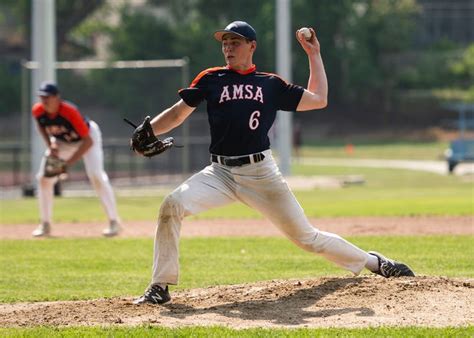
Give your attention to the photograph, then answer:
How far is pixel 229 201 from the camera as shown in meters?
8.96

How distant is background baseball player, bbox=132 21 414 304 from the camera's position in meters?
8.70

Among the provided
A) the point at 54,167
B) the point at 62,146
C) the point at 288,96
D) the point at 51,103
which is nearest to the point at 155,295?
the point at 288,96

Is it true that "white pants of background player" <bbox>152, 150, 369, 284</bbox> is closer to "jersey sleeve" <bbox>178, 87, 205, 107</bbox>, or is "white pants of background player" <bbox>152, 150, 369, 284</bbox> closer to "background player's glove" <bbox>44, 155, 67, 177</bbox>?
"jersey sleeve" <bbox>178, 87, 205, 107</bbox>

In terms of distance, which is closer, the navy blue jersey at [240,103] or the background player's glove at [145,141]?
the navy blue jersey at [240,103]

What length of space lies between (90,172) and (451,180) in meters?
16.5

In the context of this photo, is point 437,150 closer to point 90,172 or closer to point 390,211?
point 390,211

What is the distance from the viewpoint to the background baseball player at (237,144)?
343 inches

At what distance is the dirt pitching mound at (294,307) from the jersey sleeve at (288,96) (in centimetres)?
154

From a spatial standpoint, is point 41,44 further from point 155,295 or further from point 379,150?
point 379,150

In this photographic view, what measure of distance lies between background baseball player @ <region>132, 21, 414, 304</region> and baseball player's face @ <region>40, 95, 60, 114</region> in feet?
19.8

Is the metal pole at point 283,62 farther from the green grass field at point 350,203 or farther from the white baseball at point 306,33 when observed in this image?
the white baseball at point 306,33

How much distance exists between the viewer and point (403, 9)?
6769 cm

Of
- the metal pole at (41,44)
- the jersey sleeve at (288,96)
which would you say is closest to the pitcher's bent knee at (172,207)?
the jersey sleeve at (288,96)

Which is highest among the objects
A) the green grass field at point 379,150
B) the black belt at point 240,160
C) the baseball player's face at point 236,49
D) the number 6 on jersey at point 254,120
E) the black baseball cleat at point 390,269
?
the baseball player's face at point 236,49
